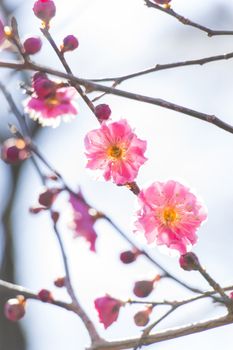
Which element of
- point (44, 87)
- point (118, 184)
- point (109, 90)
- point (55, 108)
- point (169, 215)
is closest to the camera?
point (109, 90)

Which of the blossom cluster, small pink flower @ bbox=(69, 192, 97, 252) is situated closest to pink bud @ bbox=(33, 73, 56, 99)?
the blossom cluster

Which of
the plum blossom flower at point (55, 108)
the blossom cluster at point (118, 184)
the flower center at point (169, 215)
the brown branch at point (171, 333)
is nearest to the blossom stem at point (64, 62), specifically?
the blossom cluster at point (118, 184)

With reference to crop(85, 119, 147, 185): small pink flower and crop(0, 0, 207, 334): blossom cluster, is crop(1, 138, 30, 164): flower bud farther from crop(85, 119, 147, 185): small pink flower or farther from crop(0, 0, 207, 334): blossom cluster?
crop(85, 119, 147, 185): small pink flower

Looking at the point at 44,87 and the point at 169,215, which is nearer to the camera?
the point at 44,87

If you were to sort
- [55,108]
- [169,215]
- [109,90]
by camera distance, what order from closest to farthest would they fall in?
[109,90] → [169,215] → [55,108]

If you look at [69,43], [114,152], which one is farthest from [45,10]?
[114,152]

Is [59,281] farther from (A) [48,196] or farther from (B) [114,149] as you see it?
(B) [114,149]

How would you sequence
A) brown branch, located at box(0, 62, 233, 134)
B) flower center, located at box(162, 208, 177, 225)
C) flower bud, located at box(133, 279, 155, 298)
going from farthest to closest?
flower center, located at box(162, 208, 177, 225)
flower bud, located at box(133, 279, 155, 298)
brown branch, located at box(0, 62, 233, 134)
